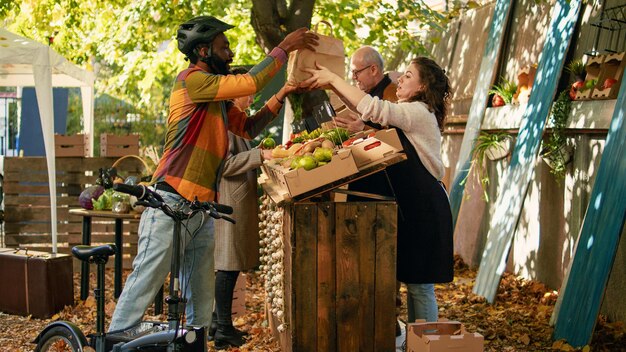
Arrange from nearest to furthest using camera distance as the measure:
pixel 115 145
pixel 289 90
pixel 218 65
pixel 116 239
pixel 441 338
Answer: pixel 441 338
pixel 218 65
pixel 289 90
pixel 116 239
pixel 115 145

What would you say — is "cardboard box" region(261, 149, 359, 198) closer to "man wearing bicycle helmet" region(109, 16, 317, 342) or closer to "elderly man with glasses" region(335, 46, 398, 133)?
"man wearing bicycle helmet" region(109, 16, 317, 342)

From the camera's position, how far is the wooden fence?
417 inches

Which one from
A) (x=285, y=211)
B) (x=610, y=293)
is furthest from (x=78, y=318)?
(x=610, y=293)

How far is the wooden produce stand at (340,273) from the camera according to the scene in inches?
217

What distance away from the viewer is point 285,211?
5859 millimetres

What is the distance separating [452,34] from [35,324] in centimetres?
722

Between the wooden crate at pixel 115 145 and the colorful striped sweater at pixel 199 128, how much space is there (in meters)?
5.98

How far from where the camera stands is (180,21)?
1236cm

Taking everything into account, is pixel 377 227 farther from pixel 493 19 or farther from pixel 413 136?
pixel 493 19

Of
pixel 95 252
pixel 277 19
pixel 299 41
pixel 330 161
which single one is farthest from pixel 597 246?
pixel 277 19

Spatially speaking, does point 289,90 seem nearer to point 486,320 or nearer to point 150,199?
point 150,199

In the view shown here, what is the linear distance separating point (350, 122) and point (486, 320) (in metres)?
2.26

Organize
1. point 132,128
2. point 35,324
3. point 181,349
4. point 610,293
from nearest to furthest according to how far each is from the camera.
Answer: point 181,349, point 610,293, point 35,324, point 132,128

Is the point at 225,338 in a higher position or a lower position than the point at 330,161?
lower
